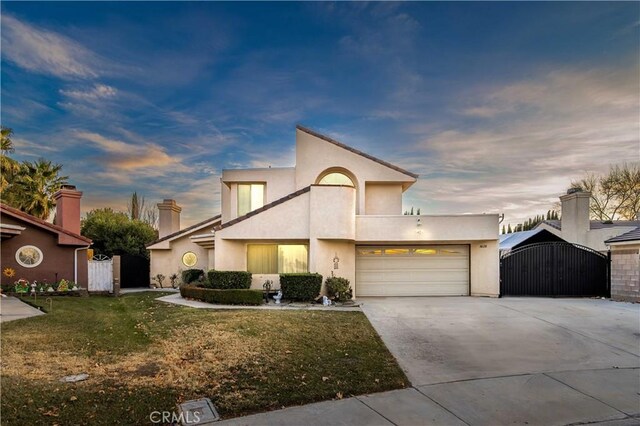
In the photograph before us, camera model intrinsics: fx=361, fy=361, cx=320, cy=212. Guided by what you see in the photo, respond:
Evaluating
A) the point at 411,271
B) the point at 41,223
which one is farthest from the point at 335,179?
the point at 41,223

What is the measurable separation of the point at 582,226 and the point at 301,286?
649 inches

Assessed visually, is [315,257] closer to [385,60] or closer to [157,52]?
[385,60]

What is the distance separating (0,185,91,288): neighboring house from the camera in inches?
592

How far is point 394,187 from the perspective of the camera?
59.5 ft

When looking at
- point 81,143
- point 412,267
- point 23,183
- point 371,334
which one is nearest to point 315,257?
point 412,267

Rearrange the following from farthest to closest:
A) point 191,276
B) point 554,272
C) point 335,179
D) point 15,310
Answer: point 335,179 → point 191,276 → point 554,272 → point 15,310

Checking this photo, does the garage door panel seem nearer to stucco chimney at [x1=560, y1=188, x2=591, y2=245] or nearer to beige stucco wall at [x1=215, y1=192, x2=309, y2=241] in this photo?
beige stucco wall at [x1=215, y1=192, x2=309, y2=241]

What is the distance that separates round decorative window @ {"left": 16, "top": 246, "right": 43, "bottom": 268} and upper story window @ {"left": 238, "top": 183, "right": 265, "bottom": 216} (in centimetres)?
879

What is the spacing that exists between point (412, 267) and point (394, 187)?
13.8 feet

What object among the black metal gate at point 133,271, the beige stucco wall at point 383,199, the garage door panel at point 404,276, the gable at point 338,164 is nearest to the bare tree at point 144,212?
the black metal gate at point 133,271

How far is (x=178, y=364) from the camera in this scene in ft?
20.7

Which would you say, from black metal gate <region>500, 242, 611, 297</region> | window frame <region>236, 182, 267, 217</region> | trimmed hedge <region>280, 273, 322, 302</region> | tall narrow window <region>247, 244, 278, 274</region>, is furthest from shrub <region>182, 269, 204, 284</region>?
black metal gate <region>500, 242, 611, 297</region>

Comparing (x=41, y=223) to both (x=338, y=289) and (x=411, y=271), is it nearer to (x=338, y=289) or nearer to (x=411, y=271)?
(x=338, y=289)

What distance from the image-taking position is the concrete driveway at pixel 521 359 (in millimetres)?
5023
